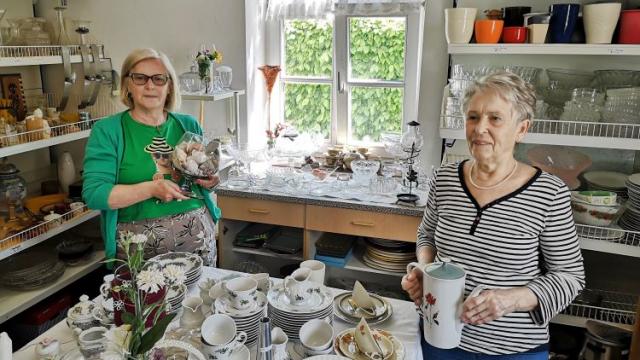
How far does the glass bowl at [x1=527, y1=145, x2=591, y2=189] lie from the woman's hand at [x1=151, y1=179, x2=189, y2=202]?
1.58 meters

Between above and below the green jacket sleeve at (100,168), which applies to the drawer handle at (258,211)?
below

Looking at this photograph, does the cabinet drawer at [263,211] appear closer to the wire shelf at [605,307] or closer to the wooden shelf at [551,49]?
the wooden shelf at [551,49]

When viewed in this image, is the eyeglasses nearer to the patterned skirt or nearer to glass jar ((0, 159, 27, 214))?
the patterned skirt

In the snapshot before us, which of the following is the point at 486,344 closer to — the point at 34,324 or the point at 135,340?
the point at 135,340

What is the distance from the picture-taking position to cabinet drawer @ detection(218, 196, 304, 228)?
2479mm

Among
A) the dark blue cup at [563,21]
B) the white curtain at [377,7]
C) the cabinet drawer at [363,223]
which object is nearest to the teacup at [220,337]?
the cabinet drawer at [363,223]

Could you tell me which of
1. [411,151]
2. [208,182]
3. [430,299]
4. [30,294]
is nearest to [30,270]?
[30,294]

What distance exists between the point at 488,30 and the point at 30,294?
245 cm

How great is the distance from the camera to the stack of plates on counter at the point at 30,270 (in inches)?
96.7

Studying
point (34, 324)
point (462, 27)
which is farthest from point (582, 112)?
point (34, 324)

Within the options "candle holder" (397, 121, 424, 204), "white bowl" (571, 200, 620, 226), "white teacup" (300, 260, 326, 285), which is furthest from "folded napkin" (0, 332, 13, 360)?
"white bowl" (571, 200, 620, 226)

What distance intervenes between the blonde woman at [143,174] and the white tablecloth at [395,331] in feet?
1.04

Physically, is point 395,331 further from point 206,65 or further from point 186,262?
point 206,65

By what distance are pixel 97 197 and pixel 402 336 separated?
42.7 inches
